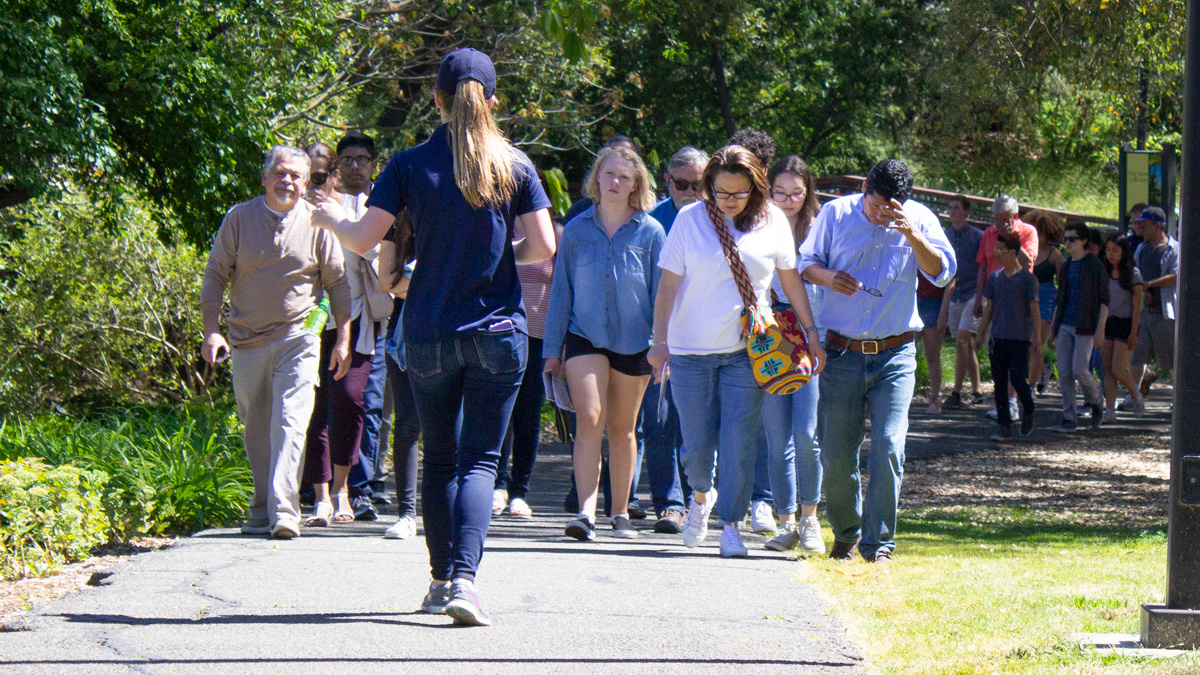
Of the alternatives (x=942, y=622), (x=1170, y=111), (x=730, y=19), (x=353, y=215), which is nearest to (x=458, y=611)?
(x=942, y=622)

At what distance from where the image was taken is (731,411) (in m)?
6.27

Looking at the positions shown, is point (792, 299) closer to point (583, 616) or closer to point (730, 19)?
point (583, 616)

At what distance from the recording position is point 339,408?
7.47 meters

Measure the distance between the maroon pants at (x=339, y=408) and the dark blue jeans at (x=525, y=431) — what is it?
0.91 metres

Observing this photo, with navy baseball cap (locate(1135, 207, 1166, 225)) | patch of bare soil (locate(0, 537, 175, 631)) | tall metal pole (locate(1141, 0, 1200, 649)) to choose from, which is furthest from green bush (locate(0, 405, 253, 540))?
navy baseball cap (locate(1135, 207, 1166, 225))

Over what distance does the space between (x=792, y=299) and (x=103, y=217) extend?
663 centimetres

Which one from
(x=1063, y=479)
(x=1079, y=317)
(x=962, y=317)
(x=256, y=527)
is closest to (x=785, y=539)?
(x=256, y=527)

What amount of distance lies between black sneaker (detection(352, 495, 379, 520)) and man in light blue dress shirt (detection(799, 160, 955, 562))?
8.68 feet

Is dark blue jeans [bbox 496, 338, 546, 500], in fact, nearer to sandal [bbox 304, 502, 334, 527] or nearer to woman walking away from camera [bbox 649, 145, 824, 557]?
sandal [bbox 304, 502, 334, 527]

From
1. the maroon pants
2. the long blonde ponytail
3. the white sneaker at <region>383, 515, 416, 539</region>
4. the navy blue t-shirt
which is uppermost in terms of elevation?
the long blonde ponytail

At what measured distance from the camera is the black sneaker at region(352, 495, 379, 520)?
750 centimetres

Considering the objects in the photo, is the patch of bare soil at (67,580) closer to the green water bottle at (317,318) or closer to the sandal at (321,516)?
the sandal at (321,516)

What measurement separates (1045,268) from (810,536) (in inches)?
311

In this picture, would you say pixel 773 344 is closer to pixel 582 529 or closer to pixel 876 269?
pixel 876 269
